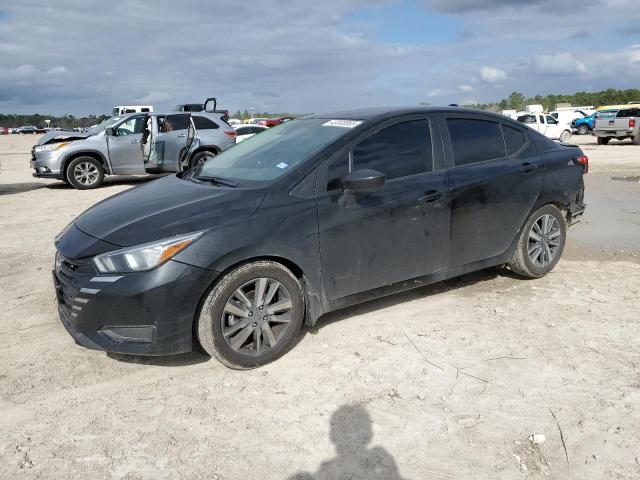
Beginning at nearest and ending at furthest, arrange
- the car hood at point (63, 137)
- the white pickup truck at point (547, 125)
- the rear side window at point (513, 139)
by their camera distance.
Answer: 1. the rear side window at point (513, 139)
2. the car hood at point (63, 137)
3. the white pickup truck at point (547, 125)

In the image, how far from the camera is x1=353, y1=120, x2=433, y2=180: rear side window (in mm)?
4074

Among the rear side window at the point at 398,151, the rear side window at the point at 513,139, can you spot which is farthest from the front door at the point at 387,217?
the rear side window at the point at 513,139

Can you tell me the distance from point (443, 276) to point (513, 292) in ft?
3.17

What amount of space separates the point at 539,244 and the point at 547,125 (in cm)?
2721

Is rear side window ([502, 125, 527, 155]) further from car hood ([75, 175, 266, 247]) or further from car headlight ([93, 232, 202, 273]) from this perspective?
car headlight ([93, 232, 202, 273])

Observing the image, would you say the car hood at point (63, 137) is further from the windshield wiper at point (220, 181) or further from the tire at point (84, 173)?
the windshield wiper at point (220, 181)

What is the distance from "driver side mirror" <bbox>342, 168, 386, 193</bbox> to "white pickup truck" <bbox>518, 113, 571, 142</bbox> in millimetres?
26179

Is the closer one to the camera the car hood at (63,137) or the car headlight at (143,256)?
the car headlight at (143,256)

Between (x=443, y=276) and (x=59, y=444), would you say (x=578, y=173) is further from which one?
(x=59, y=444)

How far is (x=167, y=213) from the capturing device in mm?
3568

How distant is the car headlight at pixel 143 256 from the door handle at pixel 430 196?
1.83 meters

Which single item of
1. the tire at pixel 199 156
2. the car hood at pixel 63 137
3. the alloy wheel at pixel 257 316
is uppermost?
the car hood at pixel 63 137

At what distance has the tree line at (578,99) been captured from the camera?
217 feet

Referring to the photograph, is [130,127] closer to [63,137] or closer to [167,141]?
[167,141]
